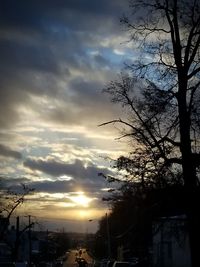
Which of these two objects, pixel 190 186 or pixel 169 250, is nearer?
pixel 190 186

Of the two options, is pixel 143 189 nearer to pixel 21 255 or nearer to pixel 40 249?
pixel 21 255

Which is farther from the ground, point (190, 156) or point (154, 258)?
point (190, 156)

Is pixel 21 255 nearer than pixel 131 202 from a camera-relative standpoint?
No

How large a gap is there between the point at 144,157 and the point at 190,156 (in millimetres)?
2030

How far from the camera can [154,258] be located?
49562 mm

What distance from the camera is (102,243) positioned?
5103 inches

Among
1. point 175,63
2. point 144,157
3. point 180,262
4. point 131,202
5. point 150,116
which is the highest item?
point 175,63

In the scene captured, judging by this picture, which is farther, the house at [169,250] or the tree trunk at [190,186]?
the house at [169,250]

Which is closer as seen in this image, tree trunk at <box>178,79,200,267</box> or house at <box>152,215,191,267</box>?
tree trunk at <box>178,79,200,267</box>

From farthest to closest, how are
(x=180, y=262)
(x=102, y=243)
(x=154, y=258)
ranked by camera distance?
1. (x=102, y=243)
2. (x=154, y=258)
3. (x=180, y=262)

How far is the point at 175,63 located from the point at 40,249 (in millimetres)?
125980

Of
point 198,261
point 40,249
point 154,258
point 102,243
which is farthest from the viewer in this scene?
point 40,249

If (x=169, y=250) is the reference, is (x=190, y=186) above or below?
above

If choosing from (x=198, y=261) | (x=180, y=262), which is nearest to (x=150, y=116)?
(x=198, y=261)
